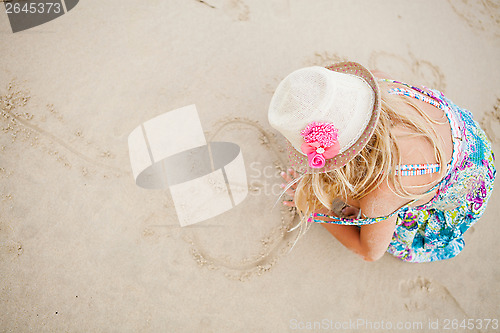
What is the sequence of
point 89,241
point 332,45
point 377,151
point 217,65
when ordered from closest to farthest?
point 377,151
point 89,241
point 217,65
point 332,45

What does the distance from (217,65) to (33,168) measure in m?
1.14

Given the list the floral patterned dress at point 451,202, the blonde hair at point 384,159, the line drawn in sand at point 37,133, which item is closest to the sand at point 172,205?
the line drawn in sand at point 37,133

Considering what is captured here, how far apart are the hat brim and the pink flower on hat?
0.05 meters

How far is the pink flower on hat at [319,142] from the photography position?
3.17 feet

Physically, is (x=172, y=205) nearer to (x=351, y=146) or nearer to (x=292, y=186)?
(x=292, y=186)

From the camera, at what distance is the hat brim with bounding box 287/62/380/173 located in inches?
40.2

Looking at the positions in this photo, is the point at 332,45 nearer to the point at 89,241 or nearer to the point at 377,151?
the point at 377,151

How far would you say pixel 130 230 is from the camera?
5.34 feet

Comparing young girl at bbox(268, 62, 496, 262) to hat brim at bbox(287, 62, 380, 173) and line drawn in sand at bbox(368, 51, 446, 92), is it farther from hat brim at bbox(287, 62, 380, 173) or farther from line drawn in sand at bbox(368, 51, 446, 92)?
line drawn in sand at bbox(368, 51, 446, 92)

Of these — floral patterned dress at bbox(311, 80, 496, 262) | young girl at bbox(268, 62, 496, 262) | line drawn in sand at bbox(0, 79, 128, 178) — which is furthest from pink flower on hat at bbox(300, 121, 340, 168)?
line drawn in sand at bbox(0, 79, 128, 178)

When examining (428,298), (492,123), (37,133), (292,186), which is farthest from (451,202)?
(37,133)

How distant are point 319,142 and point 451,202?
2.93ft

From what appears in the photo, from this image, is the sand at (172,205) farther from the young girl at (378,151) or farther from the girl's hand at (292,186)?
the young girl at (378,151)

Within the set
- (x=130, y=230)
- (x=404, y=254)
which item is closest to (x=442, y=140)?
(x=404, y=254)
